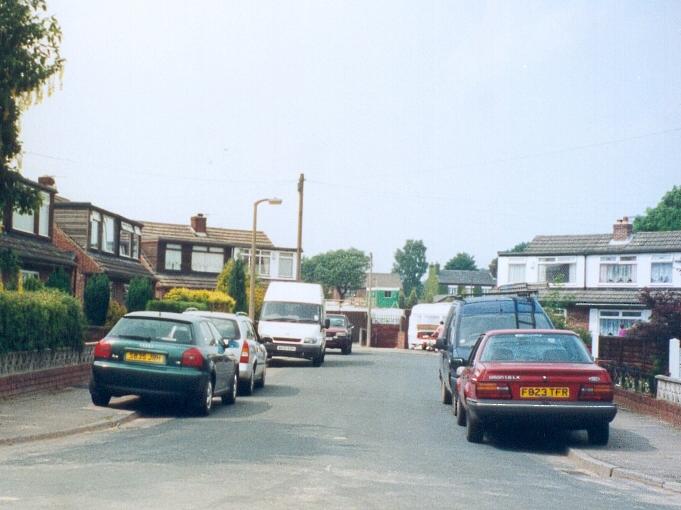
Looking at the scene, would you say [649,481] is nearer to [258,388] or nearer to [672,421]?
[672,421]

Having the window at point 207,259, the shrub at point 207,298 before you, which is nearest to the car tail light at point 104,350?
the shrub at point 207,298

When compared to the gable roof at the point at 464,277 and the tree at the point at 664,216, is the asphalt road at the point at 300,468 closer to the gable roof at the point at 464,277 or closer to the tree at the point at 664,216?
the tree at the point at 664,216

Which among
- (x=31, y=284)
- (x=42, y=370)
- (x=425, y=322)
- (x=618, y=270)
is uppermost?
(x=618, y=270)

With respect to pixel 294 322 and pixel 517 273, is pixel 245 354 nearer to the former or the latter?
pixel 294 322

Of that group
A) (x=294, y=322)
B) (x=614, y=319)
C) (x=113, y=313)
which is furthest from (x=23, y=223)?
(x=614, y=319)

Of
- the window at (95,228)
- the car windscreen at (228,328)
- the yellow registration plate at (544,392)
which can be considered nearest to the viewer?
the yellow registration plate at (544,392)

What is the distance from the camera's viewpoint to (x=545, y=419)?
1194 centimetres

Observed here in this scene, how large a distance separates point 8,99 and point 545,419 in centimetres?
780

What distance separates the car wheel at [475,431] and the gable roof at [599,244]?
40.1 m

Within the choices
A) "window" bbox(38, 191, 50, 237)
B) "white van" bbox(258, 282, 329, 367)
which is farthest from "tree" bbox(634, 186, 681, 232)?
"window" bbox(38, 191, 50, 237)

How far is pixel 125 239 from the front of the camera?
49562mm

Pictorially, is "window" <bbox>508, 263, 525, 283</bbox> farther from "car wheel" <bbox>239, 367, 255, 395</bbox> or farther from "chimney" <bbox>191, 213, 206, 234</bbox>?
"car wheel" <bbox>239, 367, 255, 395</bbox>

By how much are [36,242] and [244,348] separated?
18.5 m

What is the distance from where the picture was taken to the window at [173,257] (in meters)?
65.1
